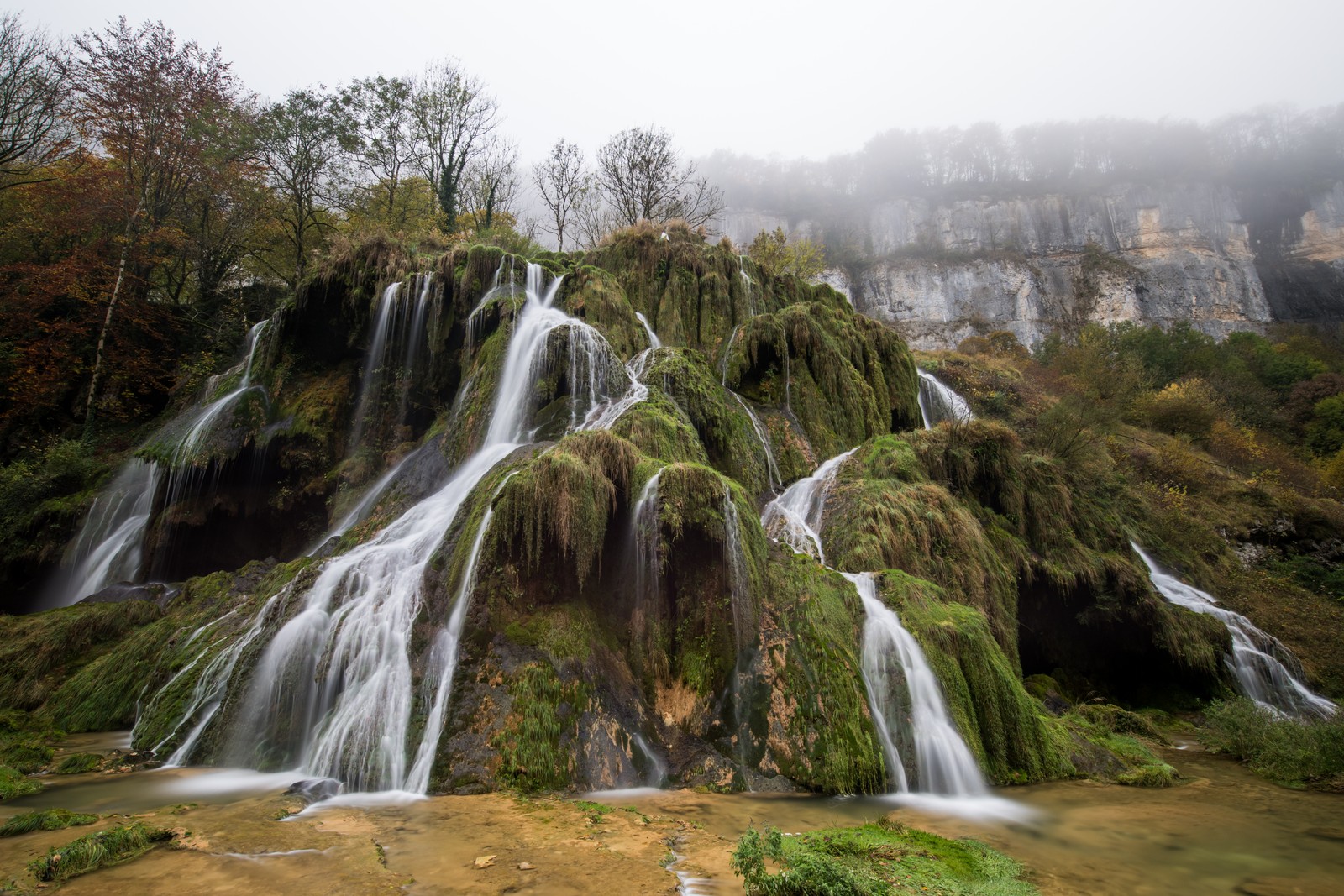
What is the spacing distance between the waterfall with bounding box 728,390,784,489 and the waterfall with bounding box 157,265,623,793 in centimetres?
599

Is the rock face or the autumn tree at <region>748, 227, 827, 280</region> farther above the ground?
the rock face

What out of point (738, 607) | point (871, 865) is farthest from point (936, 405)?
point (871, 865)

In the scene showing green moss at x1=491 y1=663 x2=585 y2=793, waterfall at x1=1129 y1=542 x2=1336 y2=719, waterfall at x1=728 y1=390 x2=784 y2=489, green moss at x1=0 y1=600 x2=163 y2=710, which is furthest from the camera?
waterfall at x1=728 y1=390 x2=784 y2=489

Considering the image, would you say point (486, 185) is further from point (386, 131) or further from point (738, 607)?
point (738, 607)

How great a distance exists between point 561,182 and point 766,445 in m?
23.5

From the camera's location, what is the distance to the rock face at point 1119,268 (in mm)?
57719

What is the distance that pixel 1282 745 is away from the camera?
6.82m

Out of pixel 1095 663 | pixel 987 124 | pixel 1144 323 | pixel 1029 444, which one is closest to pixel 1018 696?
pixel 1095 663

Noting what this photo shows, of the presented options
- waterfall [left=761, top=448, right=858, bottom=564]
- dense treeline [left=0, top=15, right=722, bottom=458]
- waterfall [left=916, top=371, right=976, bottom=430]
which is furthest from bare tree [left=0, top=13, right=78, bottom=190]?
waterfall [left=916, top=371, right=976, bottom=430]

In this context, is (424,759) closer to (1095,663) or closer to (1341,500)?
(1095,663)

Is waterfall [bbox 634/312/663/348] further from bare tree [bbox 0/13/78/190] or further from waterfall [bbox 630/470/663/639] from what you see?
bare tree [bbox 0/13/78/190]

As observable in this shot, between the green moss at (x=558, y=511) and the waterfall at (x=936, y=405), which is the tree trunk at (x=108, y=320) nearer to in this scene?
the green moss at (x=558, y=511)

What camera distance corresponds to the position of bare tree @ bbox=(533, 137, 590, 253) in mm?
29906

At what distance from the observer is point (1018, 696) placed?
6547mm
